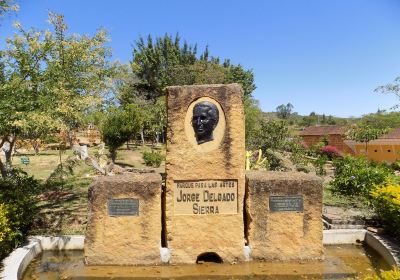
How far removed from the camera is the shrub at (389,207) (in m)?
7.33

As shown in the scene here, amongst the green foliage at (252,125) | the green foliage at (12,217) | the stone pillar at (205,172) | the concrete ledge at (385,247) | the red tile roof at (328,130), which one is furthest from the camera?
the red tile roof at (328,130)

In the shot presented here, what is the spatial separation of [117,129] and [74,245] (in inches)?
648

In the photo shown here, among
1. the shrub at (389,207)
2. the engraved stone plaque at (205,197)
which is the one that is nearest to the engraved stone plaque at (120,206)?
the engraved stone plaque at (205,197)

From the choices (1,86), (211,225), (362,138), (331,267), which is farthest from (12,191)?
(362,138)

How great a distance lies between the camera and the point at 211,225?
22.6 feet

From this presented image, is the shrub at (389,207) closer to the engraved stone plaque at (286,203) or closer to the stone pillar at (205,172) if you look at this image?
the engraved stone plaque at (286,203)

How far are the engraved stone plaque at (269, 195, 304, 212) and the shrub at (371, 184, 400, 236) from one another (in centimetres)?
197

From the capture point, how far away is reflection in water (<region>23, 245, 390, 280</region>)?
630 centimetres

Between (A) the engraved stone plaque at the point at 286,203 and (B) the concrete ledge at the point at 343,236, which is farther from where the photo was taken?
(B) the concrete ledge at the point at 343,236

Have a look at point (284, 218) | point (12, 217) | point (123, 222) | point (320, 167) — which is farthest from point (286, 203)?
point (320, 167)

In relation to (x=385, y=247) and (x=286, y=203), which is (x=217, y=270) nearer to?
(x=286, y=203)

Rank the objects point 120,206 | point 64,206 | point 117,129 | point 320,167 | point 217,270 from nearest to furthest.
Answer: point 217,270, point 120,206, point 64,206, point 320,167, point 117,129

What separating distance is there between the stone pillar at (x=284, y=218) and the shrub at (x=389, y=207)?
5.42ft

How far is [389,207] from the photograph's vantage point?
764 centimetres
